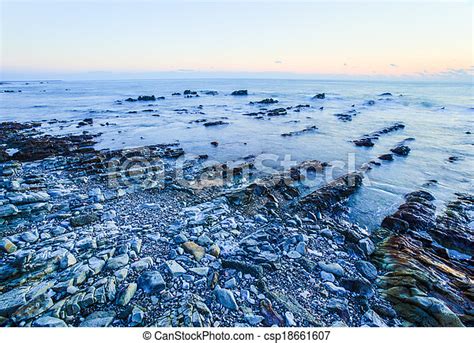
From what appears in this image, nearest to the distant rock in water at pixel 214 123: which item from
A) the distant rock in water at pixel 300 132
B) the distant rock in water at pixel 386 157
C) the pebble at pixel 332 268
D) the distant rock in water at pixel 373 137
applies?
the distant rock in water at pixel 300 132

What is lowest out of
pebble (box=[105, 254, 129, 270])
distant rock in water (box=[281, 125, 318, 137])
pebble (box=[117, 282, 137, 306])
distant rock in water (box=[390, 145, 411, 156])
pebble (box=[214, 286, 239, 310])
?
distant rock in water (box=[281, 125, 318, 137])

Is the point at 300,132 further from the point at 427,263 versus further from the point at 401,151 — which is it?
the point at 427,263

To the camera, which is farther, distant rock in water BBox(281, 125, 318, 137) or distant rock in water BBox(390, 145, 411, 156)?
distant rock in water BBox(281, 125, 318, 137)

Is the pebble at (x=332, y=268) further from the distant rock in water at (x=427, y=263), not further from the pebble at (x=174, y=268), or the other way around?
the pebble at (x=174, y=268)

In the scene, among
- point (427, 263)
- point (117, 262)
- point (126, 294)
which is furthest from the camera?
point (427, 263)

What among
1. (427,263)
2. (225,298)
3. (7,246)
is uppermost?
(7,246)

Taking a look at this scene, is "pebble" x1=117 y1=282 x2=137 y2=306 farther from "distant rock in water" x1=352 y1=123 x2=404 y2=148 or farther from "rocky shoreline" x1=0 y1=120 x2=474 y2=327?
"distant rock in water" x1=352 y1=123 x2=404 y2=148

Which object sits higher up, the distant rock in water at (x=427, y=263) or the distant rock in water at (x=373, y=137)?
the distant rock in water at (x=427, y=263)

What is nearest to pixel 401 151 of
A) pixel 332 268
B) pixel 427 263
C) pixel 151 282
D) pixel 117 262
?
pixel 427 263

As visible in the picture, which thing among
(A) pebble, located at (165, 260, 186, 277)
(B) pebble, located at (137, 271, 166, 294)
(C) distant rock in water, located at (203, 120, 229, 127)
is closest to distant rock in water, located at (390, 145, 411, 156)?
(C) distant rock in water, located at (203, 120, 229, 127)
